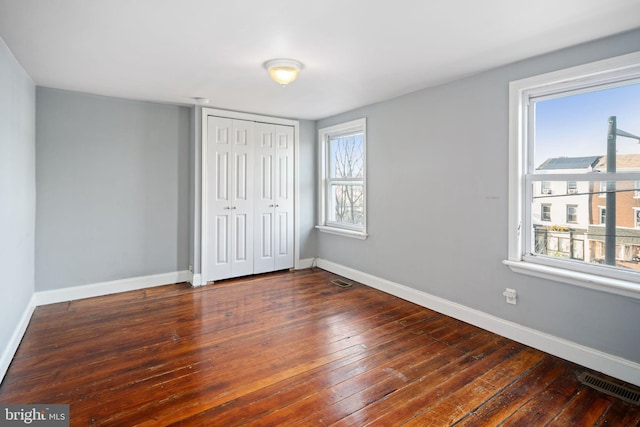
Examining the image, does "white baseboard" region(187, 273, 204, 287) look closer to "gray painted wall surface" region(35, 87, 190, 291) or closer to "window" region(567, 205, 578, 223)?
"gray painted wall surface" region(35, 87, 190, 291)

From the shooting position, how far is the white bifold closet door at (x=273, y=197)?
15.5 ft

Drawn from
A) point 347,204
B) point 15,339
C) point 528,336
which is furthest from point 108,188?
point 528,336

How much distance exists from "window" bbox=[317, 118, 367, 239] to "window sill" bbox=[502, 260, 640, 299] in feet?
6.40

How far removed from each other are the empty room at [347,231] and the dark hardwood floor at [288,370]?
0.06 feet

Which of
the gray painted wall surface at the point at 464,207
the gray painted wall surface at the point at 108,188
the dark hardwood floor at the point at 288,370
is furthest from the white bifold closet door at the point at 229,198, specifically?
the gray painted wall surface at the point at 464,207

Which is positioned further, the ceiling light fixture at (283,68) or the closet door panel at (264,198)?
the closet door panel at (264,198)

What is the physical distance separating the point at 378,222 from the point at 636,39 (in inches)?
106

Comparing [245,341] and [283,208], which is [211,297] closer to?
[245,341]

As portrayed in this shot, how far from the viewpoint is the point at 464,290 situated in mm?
3166

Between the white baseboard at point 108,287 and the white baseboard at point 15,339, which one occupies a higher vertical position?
the white baseboard at point 108,287

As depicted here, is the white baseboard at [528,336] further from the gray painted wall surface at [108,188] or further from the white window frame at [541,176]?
the gray painted wall surface at [108,188]

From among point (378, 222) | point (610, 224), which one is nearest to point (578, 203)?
point (610, 224)

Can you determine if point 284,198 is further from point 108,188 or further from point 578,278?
point 578,278

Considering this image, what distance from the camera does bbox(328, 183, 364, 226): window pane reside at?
464 centimetres
